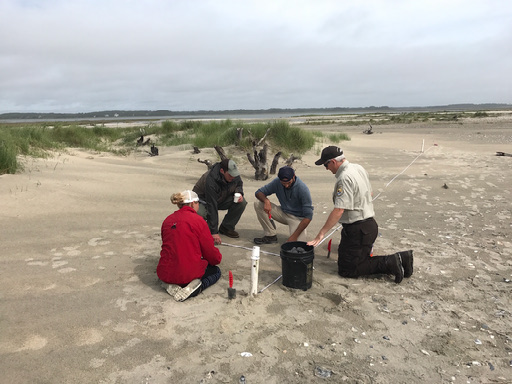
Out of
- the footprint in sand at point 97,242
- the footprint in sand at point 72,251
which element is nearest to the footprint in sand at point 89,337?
the footprint in sand at point 72,251

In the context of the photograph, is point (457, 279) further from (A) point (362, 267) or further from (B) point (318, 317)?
(B) point (318, 317)

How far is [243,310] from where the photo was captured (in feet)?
12.5

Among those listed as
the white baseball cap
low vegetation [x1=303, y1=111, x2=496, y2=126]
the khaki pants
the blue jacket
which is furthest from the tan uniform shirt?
low vegetation [x1=303, y1=111, x2=496, y2=126]

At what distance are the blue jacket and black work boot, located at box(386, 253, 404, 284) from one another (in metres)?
1.28

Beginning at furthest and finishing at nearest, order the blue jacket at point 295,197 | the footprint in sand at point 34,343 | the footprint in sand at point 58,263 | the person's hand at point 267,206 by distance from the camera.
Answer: the person's hand at point 267,206
the blue jacket at point 295,197
the footprint in sand at point 58,263
the footprint in sand at point 34,343

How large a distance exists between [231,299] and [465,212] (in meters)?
5.82

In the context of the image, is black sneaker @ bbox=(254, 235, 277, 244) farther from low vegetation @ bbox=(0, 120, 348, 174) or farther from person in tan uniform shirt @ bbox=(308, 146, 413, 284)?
low vegetation @ bbox=(0, 120, 348, 174)

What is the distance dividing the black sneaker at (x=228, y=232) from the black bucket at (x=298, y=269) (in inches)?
79.9

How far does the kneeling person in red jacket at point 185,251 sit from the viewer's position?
3.89m

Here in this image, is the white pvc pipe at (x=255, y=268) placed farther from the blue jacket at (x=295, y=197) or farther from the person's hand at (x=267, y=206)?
the person's hand at (x=267, y=206)

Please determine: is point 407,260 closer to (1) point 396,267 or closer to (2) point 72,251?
(1) point 396,267

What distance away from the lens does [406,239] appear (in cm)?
609

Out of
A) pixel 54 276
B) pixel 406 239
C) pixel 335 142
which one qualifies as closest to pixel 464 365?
pixel 406 239

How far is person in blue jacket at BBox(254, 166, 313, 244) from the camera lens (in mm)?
5297
